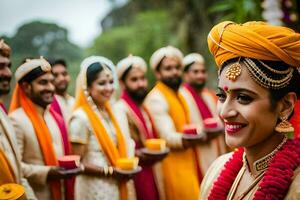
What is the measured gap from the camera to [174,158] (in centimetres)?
493

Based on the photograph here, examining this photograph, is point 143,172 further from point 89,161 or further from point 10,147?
point 10,147

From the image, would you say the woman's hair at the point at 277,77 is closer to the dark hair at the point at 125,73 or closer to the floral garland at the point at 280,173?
the floral garland at the point at 280,173

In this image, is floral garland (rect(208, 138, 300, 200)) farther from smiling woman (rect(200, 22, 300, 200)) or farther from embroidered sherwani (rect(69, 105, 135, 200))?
embroidered sherwani (rect(69, 105, 135, 200))

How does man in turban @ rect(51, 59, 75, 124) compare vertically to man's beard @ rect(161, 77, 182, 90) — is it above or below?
above

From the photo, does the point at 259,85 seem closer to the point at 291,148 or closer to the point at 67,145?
the point at 291,148

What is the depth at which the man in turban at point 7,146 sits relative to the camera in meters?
2.90

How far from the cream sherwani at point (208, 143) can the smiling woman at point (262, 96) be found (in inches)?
116

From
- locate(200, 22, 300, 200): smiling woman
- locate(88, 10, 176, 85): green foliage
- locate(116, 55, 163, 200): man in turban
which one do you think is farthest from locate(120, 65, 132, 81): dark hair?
locate(88, 10, 176, 85): green foliage

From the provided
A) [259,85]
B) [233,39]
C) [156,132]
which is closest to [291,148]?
[259,85]

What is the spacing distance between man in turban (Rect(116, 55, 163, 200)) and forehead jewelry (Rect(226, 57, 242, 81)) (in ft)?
8.81

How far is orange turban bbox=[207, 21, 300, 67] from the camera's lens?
1.74 meters

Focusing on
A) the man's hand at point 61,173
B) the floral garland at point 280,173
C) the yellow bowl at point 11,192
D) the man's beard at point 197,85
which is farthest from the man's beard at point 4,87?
the man's beard at point 197,85

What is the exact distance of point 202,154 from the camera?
5.13m

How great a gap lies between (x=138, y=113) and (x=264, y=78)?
10.2 ft
